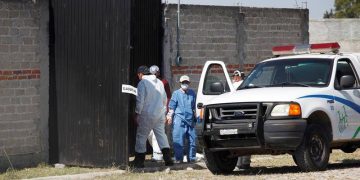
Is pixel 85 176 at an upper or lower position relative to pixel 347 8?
lower

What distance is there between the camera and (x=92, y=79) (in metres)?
17.0

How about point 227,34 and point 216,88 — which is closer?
point 216,88

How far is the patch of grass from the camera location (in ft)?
52.6

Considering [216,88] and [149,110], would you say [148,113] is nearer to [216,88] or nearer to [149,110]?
[149,110]

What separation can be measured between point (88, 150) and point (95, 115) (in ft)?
2.22

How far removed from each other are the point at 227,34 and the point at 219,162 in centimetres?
625

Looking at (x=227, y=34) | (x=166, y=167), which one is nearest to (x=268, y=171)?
(x=166, y=167)

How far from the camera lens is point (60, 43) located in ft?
57.7

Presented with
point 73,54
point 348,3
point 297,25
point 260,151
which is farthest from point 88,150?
point 348,3

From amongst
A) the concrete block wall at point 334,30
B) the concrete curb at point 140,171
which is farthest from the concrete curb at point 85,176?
the concrete block wall at point 334,30

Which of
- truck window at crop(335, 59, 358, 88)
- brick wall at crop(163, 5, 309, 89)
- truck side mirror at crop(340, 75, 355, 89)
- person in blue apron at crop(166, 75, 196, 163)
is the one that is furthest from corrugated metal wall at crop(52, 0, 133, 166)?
truck side mirror at crop(340, 75, 355, 89)

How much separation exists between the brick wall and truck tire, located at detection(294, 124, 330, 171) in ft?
18.9

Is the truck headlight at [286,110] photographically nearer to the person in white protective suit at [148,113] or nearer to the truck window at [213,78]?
the truck window at [213,78]

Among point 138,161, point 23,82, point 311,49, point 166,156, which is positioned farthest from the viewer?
point 23,82
